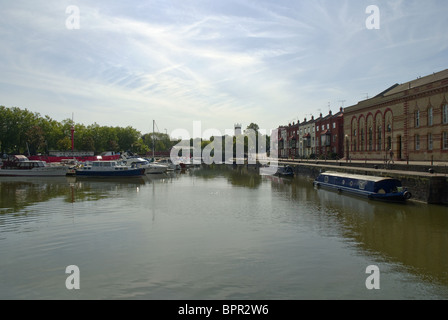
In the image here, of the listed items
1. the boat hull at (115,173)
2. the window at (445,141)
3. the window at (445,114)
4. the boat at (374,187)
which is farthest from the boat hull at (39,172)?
the window at (445,114)

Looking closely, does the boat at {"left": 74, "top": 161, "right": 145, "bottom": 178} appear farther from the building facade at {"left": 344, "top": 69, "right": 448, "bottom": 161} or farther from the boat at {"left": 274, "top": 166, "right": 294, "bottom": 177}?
the building facade at {"left": 344, "top": 69, "right": 448, "bottom": 161}

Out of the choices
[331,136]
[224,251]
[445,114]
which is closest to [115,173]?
[224,251]

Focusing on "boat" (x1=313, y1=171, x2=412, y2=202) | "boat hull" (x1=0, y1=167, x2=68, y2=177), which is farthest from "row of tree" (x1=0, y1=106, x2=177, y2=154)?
"boat" (x1=313, y1=171, x2=412, y2=202)

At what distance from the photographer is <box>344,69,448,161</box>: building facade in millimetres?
41500

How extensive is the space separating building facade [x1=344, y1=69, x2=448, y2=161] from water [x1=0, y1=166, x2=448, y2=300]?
1938cm

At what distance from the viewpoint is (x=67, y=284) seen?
11953mm

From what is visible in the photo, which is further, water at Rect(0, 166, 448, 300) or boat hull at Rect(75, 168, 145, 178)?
boat hull at Rect(75, 168, 145, 178)

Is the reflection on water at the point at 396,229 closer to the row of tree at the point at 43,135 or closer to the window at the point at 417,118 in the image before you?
the window at the point at 417,118

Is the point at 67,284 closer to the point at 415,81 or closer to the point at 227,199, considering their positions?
the point at 227,199

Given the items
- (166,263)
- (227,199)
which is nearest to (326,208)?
(227,199)

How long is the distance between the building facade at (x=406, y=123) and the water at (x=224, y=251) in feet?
63.6

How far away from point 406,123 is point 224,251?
4303 centimetres

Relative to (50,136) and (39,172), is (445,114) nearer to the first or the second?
(39,172)

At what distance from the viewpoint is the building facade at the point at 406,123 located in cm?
4150
